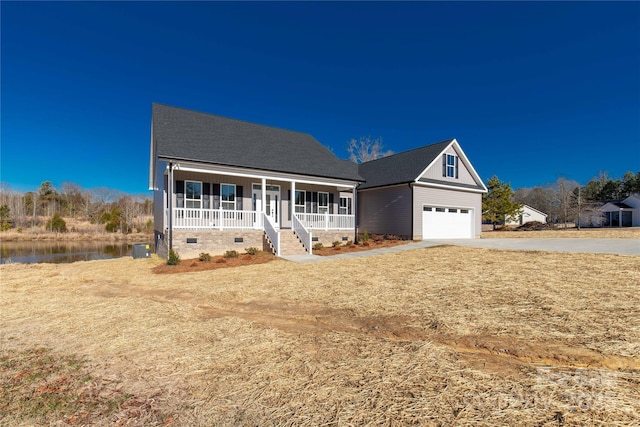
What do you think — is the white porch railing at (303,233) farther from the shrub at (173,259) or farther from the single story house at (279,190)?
the shrub at (173,259)

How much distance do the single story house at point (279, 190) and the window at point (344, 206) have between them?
69 millimetres

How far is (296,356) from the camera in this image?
3.91 m

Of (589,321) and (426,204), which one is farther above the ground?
(426,204)

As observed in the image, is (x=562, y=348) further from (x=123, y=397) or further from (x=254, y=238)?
(x=254, y=238)

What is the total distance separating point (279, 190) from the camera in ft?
60.5

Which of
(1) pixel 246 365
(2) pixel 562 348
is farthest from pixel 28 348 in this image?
(2) pixel 562 348

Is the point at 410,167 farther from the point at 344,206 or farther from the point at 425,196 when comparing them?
the point at 344,206

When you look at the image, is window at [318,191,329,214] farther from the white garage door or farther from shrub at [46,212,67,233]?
shrub at [46,212,67,233]

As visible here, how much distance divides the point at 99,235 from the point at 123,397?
135 feet

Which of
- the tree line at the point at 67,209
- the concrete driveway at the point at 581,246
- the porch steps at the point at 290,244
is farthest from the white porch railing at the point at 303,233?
the tree line at the point at 67,209

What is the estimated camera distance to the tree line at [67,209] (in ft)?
134

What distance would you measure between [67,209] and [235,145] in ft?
174

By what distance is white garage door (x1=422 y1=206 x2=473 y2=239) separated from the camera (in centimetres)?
1956

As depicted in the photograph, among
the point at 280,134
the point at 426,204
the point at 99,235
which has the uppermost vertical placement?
the point at 280,134
